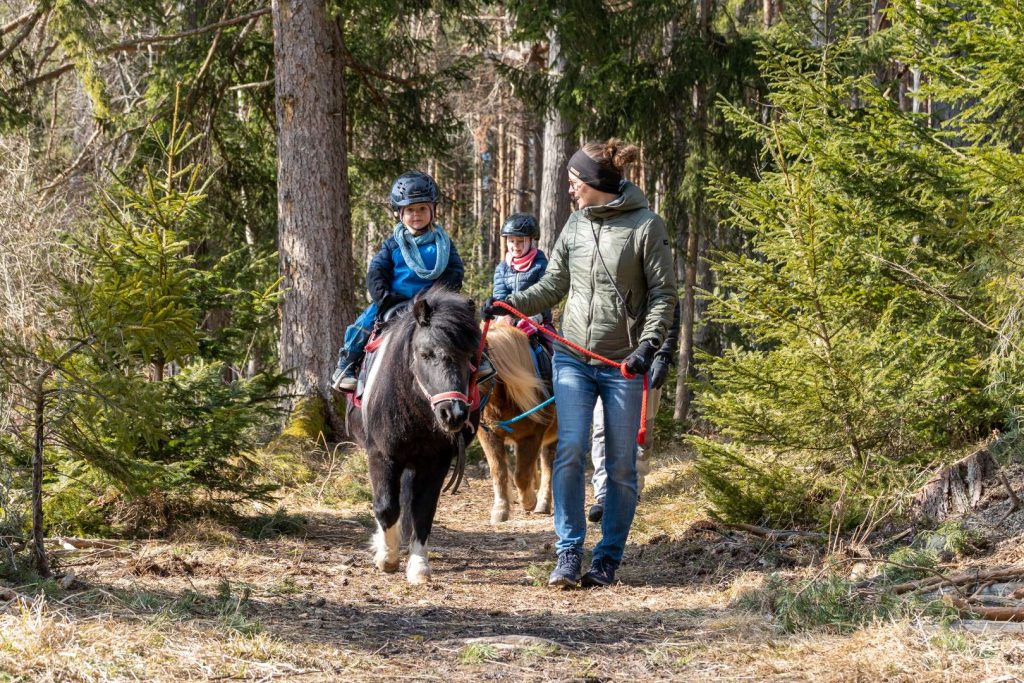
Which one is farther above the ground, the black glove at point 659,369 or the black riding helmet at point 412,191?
the black riding helmet at point 412,191

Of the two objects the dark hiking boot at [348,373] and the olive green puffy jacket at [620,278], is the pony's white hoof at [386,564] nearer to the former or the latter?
the dark hiking boot at [348,373]

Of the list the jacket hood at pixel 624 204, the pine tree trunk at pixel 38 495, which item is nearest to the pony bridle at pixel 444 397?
the jacket hood at pixel 624 204

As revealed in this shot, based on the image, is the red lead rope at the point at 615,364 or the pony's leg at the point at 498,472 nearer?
the red lead rope at the point at 615,364

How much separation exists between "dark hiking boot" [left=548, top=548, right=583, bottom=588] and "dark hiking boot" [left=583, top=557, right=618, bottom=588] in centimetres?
7

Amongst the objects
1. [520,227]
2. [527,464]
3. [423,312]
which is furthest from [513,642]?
[520,227]

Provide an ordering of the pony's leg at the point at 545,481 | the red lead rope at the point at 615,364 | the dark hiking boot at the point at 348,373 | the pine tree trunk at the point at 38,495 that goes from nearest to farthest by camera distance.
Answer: the pine tree trunk at the point at 38,495, the red lead rope at the point at 615,364, the dark hiking boot at the point at 348,373, the pony's leg at the point at 545,481

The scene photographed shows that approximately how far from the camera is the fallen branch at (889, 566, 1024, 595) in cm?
464

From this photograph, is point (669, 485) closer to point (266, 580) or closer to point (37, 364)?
point (266, 580)

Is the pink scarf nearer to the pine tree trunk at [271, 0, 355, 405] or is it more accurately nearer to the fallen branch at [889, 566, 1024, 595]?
the pine tree trunk at [271, 0, 355, 405]

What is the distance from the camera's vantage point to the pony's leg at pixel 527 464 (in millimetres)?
8586

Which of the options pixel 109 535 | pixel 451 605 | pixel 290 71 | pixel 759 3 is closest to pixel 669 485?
pixel 451 605

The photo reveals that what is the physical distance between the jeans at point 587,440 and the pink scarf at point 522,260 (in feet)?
9.64

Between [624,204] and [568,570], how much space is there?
6.95 feet

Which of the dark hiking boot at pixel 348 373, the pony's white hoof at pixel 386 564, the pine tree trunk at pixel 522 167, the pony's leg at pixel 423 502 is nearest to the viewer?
the pony's leg at pixel 423 502
